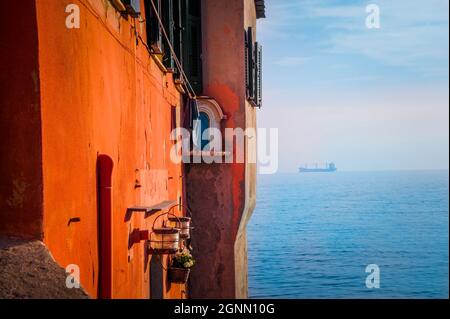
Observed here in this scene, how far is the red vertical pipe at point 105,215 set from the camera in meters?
4.89

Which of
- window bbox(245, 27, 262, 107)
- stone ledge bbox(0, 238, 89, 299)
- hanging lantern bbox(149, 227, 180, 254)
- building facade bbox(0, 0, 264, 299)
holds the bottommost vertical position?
hanging lantern bbox(149, 227, 180, 254)

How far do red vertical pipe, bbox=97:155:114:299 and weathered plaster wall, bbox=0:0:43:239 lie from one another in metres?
1.27

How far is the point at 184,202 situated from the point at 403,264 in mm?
35948

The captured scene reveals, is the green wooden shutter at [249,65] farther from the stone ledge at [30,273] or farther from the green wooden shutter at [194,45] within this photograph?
the stone ledge at [30,273]

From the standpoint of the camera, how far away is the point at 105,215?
4.95 meters

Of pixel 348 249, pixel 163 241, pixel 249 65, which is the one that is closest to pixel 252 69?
pixel 249 65

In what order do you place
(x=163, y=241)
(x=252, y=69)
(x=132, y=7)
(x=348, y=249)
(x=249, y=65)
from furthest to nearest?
(x=348, y=249) → (x=252, y=69) → (x=249, y=65) → (x=163, y=241) → (x=132, y=7)

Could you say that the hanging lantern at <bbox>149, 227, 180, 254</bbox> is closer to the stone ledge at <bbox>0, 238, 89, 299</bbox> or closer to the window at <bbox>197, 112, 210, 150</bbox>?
the stone ledge at <bbox>0, 238, 89, 299</bbox>

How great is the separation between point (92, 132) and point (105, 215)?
2.42 ft

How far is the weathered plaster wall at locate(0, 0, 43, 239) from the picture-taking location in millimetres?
3594

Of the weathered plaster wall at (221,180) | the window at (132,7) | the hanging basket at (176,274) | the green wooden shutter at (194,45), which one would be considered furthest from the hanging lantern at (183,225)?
the green wooden shutter at (194,45)

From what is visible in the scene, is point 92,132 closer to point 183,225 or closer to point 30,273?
Result: point 30,273

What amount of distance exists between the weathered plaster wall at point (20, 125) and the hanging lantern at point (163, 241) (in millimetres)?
3554

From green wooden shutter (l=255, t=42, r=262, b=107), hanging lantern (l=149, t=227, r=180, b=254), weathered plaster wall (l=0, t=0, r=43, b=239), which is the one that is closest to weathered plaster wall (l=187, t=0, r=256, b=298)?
green wooden shutter (l=255, t=42, r=262, b=107)
